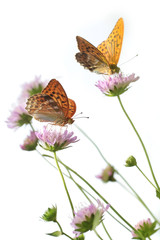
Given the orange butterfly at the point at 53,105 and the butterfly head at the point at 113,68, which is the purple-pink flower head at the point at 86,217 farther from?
the butterfly head at the point at 113,68

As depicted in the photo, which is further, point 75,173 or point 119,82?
point 119,82

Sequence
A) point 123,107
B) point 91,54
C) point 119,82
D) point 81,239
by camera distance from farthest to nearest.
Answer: point 91,54 < point 119,82 < point 123,107 < point 81,239

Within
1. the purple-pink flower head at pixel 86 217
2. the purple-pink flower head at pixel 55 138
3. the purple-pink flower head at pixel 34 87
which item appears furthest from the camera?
the purple-pink flower head at pixel 34 87

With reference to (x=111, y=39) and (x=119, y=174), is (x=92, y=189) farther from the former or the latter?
(x=111, y=39)

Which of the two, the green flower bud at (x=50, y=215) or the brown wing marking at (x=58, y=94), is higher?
the brown wing marking at (x=58, y=94)

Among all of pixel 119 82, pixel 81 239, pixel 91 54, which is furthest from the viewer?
pixel 91 54

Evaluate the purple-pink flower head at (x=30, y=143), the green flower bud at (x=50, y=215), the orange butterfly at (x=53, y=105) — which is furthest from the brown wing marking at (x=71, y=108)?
the green flower bud at (x=50, y=215)

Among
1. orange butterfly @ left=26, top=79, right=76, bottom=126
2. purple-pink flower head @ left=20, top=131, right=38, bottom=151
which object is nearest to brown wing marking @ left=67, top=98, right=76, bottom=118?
orange butterfly @ left=26, top=79, right=76, bottom=126

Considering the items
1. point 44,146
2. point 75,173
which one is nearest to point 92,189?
point 75,173

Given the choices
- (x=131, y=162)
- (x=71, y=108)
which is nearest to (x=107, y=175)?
(x=131, y=162)
